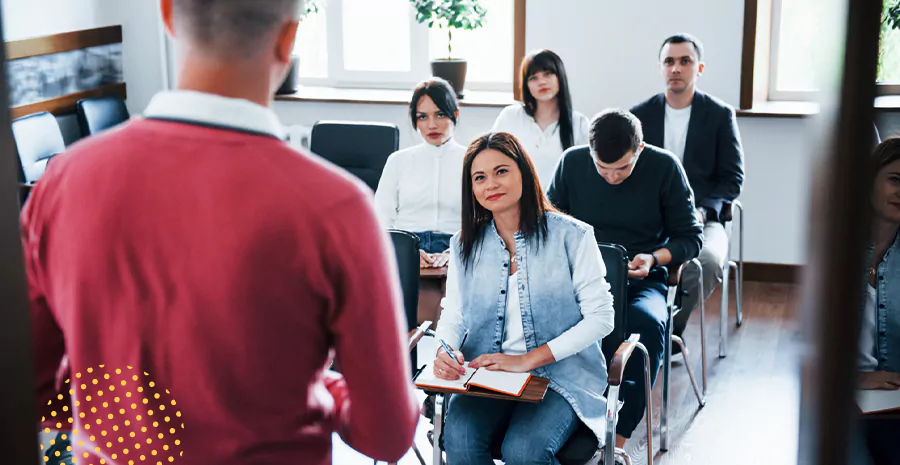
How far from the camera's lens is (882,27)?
624 mm

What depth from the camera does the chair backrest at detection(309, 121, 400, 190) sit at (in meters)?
4.17

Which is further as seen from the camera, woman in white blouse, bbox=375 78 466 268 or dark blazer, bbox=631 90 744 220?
dark blazer, bbox=631 90 744 220

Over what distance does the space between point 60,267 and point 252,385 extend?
224 mm

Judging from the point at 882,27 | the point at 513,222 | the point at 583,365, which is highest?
the point at 882,27

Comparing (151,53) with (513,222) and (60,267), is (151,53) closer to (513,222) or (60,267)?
(513,222)

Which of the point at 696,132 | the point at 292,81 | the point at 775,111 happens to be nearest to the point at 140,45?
the point at 292,81

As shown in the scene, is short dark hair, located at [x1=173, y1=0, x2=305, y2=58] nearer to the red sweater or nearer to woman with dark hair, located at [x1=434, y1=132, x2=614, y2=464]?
the red sweater

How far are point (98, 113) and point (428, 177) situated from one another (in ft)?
8.97

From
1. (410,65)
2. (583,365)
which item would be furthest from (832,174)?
(410,65)

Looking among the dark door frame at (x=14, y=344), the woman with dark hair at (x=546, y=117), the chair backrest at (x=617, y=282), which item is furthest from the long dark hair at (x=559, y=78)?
the dark door frame at (x=14, y=344)

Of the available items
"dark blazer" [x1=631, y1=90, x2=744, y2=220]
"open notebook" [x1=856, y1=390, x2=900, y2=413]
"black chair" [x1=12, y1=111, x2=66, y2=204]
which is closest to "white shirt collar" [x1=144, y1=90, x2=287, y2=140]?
"open notebook" [x1=856, y1=390, x2=900, y2=413]

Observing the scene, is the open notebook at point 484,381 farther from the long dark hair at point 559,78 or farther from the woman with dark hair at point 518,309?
the long dark hair at point 559,78

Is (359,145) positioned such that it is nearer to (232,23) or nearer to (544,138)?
(544,138)

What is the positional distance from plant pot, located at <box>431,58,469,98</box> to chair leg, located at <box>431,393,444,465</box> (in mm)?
3325
